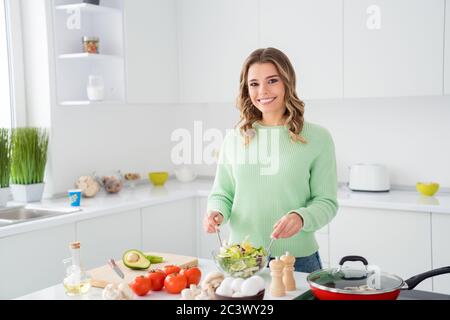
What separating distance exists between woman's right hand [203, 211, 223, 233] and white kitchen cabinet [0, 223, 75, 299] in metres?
1.07

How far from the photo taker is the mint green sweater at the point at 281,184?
2.13m

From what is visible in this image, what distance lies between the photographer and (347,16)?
11.3ft

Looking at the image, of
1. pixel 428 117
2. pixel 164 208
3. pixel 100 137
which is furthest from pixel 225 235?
pixel 428 117

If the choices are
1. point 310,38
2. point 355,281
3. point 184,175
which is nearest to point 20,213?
point 184,175

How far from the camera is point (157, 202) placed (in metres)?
3.48

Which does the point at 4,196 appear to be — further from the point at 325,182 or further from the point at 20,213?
the point at 325,182

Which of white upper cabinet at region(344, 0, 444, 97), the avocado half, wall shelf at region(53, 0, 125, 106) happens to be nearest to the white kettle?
wall shelf at region(53, 0, 125, 106)

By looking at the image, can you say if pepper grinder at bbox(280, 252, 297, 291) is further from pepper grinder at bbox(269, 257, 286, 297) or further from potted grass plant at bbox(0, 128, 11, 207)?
potted grass plant at bbox(0, 128, 11, 207)

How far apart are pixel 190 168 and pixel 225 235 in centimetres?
101

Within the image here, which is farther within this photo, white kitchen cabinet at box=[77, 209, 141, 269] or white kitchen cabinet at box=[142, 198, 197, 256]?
white kitchen cabinet at box=[142, 198, 197, 256]

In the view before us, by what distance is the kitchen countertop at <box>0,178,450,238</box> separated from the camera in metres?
2.80

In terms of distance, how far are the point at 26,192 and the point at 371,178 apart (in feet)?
6.69

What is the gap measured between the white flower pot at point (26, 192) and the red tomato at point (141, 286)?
177 cm

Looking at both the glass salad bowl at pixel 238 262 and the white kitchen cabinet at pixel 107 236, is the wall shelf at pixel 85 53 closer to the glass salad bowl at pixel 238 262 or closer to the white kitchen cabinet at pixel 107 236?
the white kitchen cabinet at pixel 107 236
